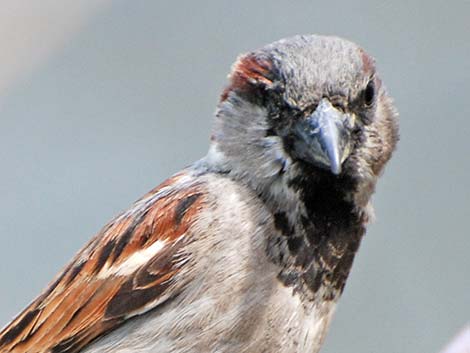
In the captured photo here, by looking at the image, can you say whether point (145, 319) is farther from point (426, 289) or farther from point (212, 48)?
point (212, 48)

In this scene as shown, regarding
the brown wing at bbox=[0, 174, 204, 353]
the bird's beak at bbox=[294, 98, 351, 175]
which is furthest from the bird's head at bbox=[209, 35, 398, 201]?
the brown wing at bbox=[0, 174, 204, 353]

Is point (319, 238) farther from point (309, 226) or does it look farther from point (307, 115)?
point (307, 115)

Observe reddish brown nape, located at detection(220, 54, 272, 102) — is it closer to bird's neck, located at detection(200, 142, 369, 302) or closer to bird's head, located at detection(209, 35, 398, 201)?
bird's head, located at detection(209, 35, 398, 201)

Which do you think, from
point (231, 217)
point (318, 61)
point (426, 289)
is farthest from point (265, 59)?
point (426, 289)

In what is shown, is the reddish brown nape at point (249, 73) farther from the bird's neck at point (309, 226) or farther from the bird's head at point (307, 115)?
the bird's neck at point (309, 226)

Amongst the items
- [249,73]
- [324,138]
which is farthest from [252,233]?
[249,73]
